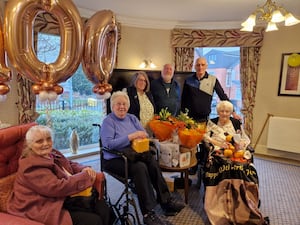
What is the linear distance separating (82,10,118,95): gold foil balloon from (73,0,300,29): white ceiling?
239 centimetres

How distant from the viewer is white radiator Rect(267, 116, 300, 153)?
388 cm

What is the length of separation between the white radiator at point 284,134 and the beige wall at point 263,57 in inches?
6.1

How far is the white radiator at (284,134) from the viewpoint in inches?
153

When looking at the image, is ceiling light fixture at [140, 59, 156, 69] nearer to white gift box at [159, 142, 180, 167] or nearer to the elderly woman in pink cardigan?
white gift box at [159, 142, 180, 167]

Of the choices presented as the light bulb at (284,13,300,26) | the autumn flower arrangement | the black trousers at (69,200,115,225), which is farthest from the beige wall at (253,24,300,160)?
the black trousers at (69,200,115,225)

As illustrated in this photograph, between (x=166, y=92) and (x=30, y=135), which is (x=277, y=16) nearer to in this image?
(x=166, y=92)

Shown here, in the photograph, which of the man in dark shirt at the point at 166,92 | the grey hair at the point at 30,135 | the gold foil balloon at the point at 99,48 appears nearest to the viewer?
the gold foil balloon at the point at 99,48

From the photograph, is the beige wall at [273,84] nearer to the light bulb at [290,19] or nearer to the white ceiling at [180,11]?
the white ceiling at [180,11]

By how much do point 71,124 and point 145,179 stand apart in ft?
7.60

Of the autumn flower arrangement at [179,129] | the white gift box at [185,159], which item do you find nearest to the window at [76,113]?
the autumn flower arrangement at [179,129]

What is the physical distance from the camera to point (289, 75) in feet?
13.1

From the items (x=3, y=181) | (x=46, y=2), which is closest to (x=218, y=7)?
(x=46, y=2)

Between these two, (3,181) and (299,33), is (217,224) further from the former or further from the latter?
(299,33)

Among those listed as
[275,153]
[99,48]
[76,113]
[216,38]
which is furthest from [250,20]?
[76,113]
